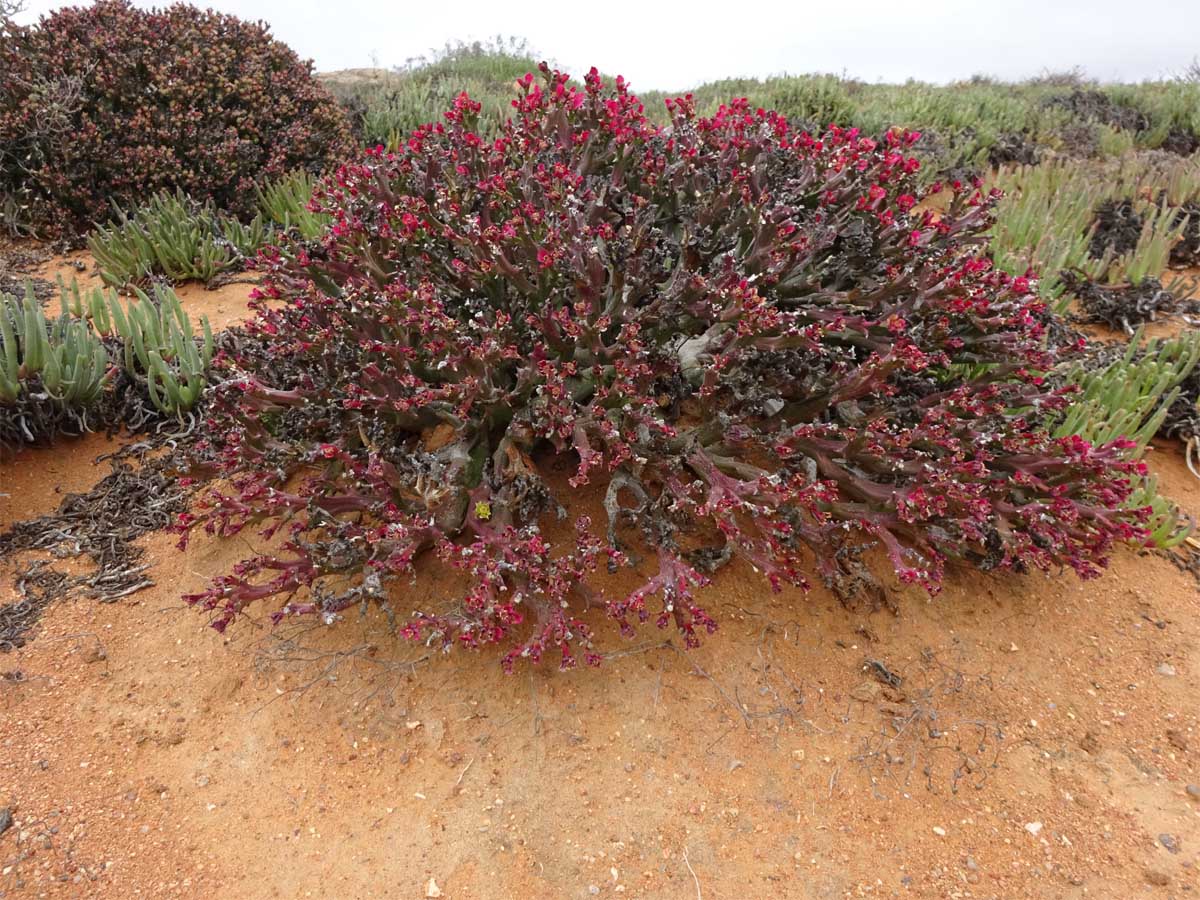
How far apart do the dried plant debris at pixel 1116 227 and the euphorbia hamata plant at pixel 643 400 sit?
9.95ft

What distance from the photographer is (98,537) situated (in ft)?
10.5

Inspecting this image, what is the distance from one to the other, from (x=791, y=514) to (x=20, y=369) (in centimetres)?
318

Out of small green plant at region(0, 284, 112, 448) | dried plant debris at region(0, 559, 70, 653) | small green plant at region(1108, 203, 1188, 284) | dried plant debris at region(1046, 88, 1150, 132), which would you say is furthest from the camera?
dried plant debris at region(1046, 88, 1150, 132)

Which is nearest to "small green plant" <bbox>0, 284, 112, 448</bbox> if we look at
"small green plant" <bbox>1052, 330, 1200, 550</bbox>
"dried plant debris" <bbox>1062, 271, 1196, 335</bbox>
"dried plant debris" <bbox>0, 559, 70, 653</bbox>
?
"dried plant debris" <bbox>0, 559, 70, 653</bbox>

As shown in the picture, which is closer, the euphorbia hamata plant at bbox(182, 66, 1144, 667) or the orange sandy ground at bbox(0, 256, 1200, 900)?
the orange sandy ground at bbox(0, 256, 1200, 900)

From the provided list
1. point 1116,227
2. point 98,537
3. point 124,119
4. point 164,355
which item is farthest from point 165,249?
point 1116,227

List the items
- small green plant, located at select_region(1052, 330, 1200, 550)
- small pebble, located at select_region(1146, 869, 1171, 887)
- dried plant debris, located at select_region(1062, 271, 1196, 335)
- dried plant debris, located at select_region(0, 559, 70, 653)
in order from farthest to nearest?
dried plant debris, located at select_region(1062, 271, 1196, 335) → small green plant, located at select_region(1052, 330, 1200, 550) → dried plant debris, located at select_region(0, 559, 70, 653) → small pebble, located at select_region(1146, 869, 1171, 887)

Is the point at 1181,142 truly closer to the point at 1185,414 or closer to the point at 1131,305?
the point at 1131,305

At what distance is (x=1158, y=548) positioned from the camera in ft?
10.3

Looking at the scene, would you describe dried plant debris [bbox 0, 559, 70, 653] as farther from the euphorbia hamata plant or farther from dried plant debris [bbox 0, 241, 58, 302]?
dried plant debris [bbox 0, 241, 58, 302]

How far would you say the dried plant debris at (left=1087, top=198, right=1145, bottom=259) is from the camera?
561cm

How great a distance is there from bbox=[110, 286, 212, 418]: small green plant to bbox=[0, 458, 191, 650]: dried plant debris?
0.34 metres

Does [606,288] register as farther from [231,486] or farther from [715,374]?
[231,486]

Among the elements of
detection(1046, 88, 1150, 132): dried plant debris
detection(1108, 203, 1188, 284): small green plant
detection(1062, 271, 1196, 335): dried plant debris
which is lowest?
detection(1062, 271, 1196, 335): dried plant debris
